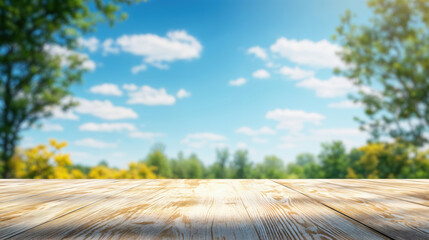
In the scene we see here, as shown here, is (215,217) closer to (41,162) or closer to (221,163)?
(41,162)

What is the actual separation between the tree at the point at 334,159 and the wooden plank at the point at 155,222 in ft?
58.2

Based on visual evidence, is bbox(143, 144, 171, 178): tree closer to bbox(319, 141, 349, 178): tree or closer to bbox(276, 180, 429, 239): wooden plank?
bbox(319, 141, 349, 178): tree

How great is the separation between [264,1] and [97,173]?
69.4ft

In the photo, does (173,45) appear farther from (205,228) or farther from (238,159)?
(205,228)

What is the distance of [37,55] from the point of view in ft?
24.9

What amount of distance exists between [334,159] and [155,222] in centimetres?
1842

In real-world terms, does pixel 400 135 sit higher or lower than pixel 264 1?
lower

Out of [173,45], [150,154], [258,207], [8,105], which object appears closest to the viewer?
[258,207]

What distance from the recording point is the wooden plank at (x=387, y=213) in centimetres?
72

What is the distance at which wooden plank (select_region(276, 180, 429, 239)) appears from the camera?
72cm

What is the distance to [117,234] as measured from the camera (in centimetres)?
68

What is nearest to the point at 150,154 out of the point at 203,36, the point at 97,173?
the point at 97,173

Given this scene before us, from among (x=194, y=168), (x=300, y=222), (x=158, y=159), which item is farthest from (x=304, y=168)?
(x=300, y=222)

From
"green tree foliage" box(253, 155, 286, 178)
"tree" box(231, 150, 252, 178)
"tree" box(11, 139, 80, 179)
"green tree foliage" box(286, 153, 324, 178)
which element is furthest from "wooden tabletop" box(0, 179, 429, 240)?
"green tree foliage" box(253, 155, 286, 178)
